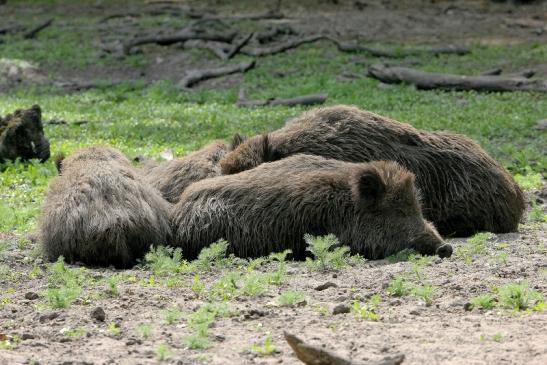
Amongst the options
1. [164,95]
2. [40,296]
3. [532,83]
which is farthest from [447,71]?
[40,296]

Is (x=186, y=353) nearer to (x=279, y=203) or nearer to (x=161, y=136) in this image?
(x=279, y=203)

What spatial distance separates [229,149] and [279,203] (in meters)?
1.46

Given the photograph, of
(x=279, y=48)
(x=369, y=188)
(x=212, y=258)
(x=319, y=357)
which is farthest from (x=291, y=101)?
(x=319, y=357)

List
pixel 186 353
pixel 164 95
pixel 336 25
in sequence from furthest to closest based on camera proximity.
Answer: pixel 336 25 < pixel 164 95 < pixel 186 353

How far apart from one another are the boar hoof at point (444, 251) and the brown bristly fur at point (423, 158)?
1376 mm

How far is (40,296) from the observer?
6.71 meters

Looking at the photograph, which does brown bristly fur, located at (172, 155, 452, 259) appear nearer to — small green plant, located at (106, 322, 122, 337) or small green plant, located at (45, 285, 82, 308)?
small green plant, located at (45, 285, 82, 308)

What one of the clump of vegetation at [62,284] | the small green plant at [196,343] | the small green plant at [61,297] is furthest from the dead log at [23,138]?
the small green plant at [196,343]

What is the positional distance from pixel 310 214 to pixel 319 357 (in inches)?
139

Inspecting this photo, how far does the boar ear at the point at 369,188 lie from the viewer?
810 cm

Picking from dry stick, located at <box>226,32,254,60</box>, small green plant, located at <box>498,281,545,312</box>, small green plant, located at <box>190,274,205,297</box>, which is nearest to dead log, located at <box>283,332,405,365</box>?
small green plant, located at <box>498,281,545,312</box>

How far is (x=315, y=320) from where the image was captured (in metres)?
5.90

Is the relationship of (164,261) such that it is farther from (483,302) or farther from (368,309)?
(483,302)

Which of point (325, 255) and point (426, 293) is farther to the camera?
point (325, 255)
